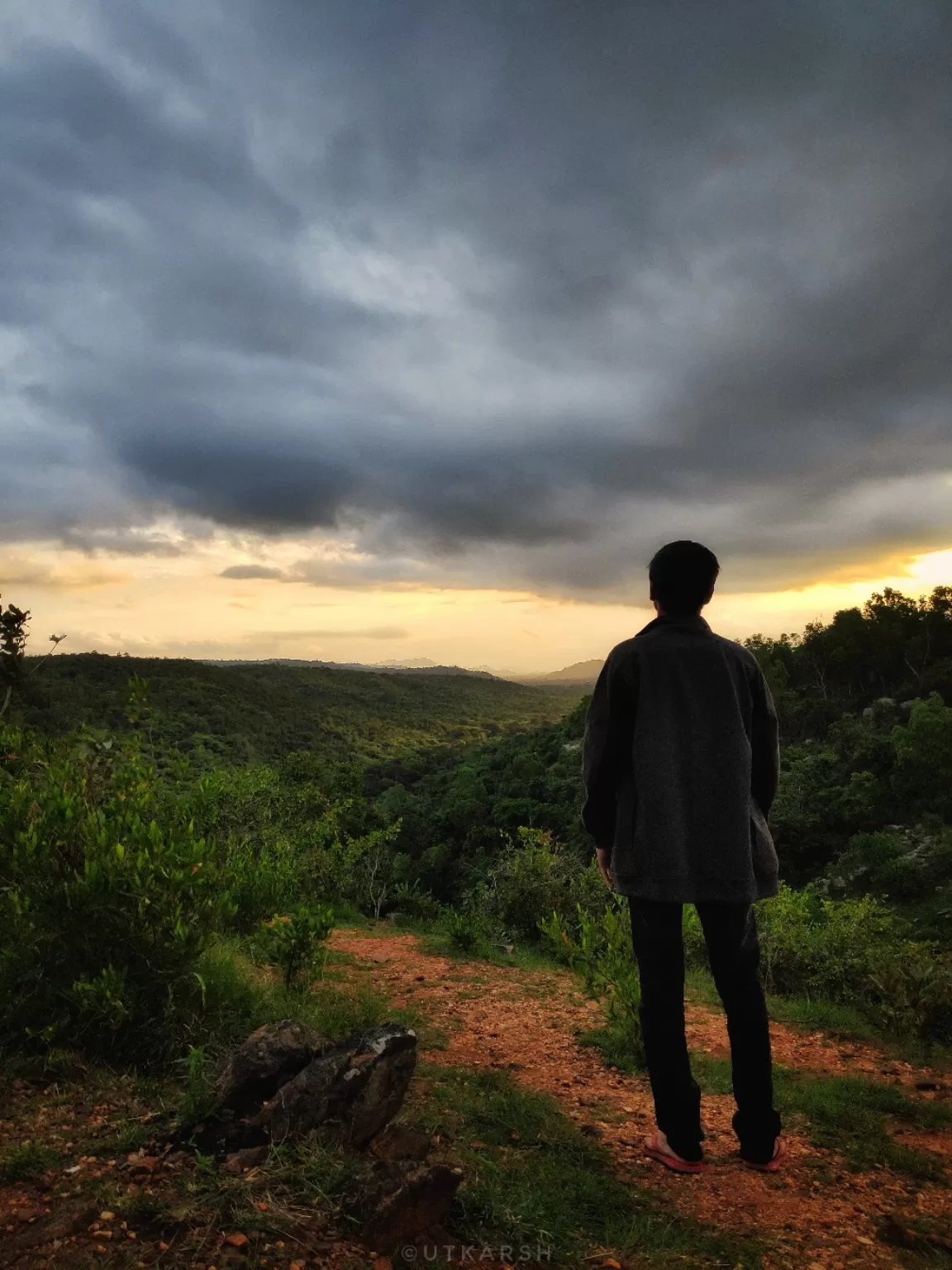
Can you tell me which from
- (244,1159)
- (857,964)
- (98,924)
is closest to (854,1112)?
(244,1159)

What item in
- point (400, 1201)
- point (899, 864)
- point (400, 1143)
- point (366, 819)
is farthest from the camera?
point (366, 819)

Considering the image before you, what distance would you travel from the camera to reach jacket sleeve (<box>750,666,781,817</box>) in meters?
3.18

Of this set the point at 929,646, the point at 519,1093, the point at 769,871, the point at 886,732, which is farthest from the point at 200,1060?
the point at 929,646

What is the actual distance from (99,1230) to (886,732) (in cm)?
4983

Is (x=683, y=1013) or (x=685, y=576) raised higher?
(x=685, y=576)

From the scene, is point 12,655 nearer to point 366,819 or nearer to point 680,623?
point 680,623

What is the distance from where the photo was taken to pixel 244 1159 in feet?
8.75

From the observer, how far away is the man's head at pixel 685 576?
3.16 m

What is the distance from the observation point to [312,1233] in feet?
7.56

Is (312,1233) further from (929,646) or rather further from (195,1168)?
(929,646)

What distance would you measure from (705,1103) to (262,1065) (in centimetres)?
254

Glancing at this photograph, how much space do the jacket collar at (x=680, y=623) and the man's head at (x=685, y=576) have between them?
0.02m

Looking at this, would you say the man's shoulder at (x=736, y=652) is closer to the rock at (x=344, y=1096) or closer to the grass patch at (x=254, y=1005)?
the rock at (x=344, y=1096)

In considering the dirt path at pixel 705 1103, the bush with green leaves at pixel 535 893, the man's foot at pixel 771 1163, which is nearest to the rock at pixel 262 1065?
the dirt path at pixel 705 1103
